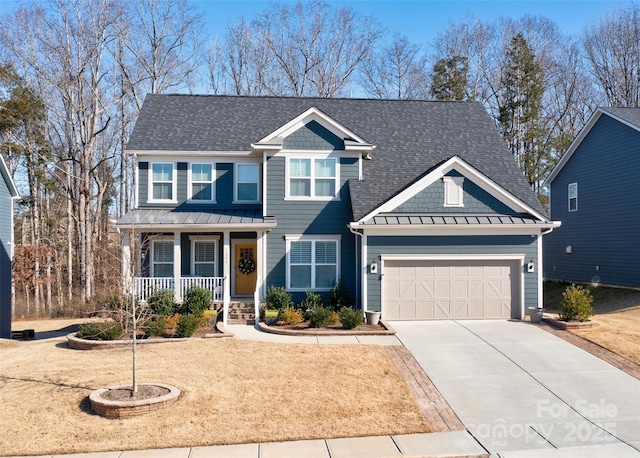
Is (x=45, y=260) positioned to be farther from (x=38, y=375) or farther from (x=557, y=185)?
(x=557, y=185)

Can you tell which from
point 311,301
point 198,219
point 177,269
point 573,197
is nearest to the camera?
point 311,301

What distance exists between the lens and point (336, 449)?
6.68 metres

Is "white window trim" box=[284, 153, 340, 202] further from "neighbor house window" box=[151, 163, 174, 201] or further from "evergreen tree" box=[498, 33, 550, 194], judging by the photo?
"evergreen tree" box=[498, 33, 550, 194]

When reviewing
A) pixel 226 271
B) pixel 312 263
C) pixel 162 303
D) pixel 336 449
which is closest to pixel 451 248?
pixel 312 263

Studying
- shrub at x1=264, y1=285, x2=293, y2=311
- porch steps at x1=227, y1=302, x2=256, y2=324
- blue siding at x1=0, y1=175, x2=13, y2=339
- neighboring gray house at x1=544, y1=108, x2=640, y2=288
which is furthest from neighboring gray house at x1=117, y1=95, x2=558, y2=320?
blue siding at x1=0, y1=175, x2=13, y2=339

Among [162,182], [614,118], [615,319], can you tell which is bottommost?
[615,319]

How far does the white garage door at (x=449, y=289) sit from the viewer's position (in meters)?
14.8

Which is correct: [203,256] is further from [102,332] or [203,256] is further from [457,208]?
[457,208]

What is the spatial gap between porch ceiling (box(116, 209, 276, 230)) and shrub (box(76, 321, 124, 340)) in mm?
3362

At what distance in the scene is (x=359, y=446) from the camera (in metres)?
6.75

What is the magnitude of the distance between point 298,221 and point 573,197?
49.0 ft

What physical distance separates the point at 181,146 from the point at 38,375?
9.64 m

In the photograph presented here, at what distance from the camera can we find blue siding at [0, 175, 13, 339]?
57.3ft

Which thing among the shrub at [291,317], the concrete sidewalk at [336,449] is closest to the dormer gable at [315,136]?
the shrub at [291,317]
